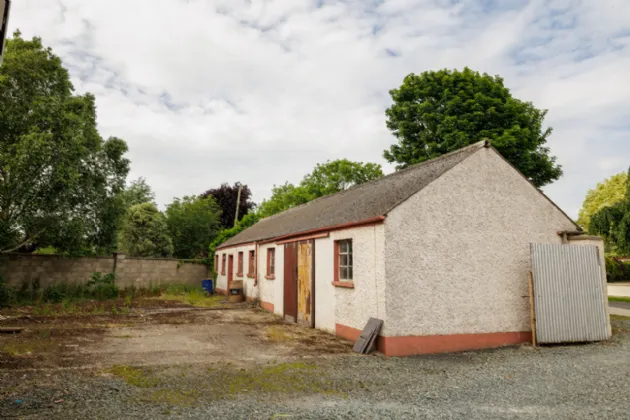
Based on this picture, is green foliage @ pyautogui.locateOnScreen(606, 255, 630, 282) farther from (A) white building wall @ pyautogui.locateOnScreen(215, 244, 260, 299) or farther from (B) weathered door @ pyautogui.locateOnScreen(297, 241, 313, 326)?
(B) weathered door @ pyautogui.locateOnScreen(297, 241, 313, 326)

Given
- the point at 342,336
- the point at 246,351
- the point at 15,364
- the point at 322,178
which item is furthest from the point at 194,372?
the point at 322,178

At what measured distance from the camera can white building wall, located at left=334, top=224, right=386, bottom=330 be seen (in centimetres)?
861

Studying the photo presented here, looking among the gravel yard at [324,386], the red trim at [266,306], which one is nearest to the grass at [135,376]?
the gravel yard at [324,386]

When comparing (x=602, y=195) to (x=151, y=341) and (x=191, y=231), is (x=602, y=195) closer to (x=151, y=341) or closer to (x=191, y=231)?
(x=191, y=231)

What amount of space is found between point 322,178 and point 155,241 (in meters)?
16.5

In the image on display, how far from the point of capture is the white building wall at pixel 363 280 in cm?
861

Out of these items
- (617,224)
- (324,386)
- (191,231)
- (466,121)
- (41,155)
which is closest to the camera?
(324,386)

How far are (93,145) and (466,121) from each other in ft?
60.2

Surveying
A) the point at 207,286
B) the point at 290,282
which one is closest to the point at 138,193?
the point at 207,286

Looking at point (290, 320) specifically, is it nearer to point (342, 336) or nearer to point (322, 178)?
point (342, 336)

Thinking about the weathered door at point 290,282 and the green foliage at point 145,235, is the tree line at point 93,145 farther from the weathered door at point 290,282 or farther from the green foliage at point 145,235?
the weathered door at point 290,282

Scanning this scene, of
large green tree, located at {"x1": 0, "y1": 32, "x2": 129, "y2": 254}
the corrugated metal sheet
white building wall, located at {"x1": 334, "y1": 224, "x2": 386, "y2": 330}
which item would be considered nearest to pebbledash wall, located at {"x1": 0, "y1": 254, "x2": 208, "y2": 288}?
large green tree, located at {"x1": 0, "y1": 32, "x2": 129, "y2": 254}

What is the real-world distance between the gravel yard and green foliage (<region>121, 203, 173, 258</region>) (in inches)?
962

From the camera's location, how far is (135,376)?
6.34 meters
